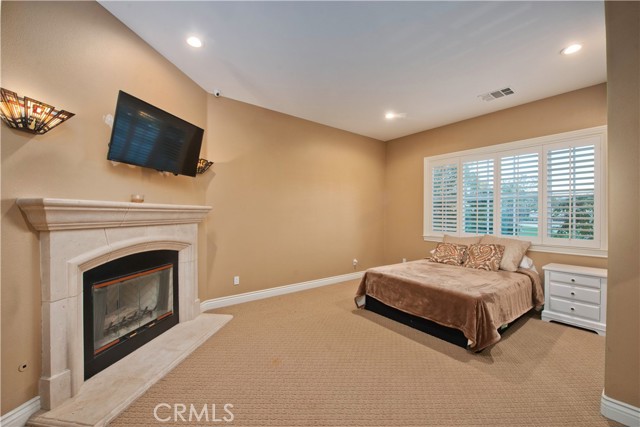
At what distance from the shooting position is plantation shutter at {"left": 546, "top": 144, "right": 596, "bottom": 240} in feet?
10.7

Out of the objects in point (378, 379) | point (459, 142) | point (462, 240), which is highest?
point (459, 142)

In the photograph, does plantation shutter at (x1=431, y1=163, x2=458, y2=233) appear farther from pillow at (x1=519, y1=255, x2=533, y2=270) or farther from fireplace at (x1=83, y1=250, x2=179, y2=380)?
fireplace at (x1=83, y1=250, x2=179, y2=380)

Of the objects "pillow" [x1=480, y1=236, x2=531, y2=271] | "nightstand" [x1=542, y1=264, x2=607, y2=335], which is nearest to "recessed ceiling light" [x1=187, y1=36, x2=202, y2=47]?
"pillow" [x1=480, y1=236, x2=531, y2=271]

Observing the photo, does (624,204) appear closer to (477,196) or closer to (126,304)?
(477,196)

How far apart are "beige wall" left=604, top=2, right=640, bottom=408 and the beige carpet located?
37 centimetres

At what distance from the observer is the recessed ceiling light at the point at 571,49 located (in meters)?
2.52

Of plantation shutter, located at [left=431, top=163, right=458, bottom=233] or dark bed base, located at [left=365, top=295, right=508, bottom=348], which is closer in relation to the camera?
dark bed base, located at [left=365, top=295, right=508, bottom=348]

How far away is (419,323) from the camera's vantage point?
3031 millimetres

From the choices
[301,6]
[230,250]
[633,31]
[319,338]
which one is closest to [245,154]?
[230,250]

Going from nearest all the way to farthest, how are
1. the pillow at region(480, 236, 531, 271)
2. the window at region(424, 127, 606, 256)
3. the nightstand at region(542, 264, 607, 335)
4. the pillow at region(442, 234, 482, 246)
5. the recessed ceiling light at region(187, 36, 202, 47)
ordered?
the recessed ceiling light at region(187, 36, 202, 47) < the nightstand at region(542, 264, 607, 335) < the window at region(424, 127, 606, 256) < the pillow at region(480, 236, 531, 271) < the pillow at region(442, 234, 482, 246)

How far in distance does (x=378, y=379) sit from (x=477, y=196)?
348cm

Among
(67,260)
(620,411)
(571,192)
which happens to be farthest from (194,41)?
(571,192)

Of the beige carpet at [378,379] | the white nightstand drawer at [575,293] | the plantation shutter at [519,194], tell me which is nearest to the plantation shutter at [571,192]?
the plantation shutter at [519,194]

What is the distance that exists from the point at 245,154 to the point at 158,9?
1.90m
